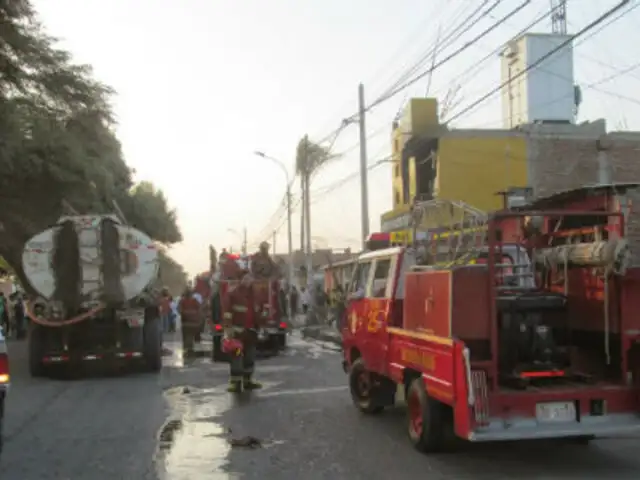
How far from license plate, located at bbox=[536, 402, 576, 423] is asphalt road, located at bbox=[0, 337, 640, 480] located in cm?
46

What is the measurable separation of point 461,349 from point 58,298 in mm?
9854

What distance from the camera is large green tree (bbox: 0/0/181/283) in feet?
56.4

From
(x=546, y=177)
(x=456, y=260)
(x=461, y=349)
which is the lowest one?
(x=461, y=349)

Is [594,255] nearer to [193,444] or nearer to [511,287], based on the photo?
[511,287]

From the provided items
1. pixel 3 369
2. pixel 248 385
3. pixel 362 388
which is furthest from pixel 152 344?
pixel 3 369

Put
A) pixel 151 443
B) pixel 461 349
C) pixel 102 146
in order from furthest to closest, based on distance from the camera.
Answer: pixel 102 146 < pixel 151 443 < pixel 461 349

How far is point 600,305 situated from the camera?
7020 mm

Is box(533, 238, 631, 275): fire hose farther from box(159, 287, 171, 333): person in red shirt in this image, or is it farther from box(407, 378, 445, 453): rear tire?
box(159, 287, 171, 333): person in red shirt

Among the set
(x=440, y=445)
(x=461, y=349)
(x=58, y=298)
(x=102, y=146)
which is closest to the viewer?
(x=461, y=349)

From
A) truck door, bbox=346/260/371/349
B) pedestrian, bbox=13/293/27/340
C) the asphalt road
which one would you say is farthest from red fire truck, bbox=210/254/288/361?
pedestrian, bbox=13/293/27/340

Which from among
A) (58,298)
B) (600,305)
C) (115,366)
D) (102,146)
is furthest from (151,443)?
(102,146)

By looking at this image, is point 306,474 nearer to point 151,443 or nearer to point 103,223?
point 151,443

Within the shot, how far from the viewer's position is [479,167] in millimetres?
30734

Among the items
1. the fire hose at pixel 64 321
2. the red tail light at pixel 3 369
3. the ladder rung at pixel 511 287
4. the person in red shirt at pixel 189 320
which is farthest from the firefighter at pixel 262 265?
the red tail light at pixel 3 369
